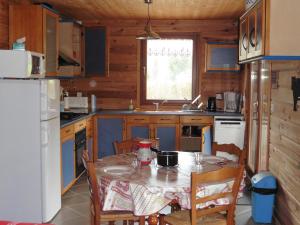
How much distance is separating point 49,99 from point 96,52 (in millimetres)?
2801

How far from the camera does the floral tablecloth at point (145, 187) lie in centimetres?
272

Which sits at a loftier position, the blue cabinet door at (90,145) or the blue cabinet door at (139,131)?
the blue cabinet door at (139,131)

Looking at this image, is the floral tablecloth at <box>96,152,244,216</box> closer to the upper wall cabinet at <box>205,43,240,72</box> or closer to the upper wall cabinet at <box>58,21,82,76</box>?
the upper wall cabinet at <box>58,21,82,76</box>

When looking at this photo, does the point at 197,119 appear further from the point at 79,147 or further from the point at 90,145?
the point at 79,147

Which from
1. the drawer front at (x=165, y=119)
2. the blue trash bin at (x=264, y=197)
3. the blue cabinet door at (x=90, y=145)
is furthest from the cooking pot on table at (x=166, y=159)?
the drawer front at (x=165, y=119)

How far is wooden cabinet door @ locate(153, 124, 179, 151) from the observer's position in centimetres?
643

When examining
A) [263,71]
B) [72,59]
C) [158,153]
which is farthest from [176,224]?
[72,59]

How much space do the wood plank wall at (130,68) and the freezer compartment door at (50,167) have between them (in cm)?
267

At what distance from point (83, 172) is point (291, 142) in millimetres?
3182

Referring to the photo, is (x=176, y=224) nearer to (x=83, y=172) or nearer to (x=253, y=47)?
(x=253, y=47)

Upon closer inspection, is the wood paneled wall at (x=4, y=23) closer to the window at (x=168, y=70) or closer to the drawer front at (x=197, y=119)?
the window at (x=168, y=70)

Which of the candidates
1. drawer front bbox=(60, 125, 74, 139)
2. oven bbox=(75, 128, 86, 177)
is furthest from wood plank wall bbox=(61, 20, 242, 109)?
drawer front bbox=(60, 125, 74, 139)

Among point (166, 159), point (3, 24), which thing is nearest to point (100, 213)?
point (166, 159)

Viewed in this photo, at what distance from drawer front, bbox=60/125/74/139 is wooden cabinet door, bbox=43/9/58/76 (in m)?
0.69
